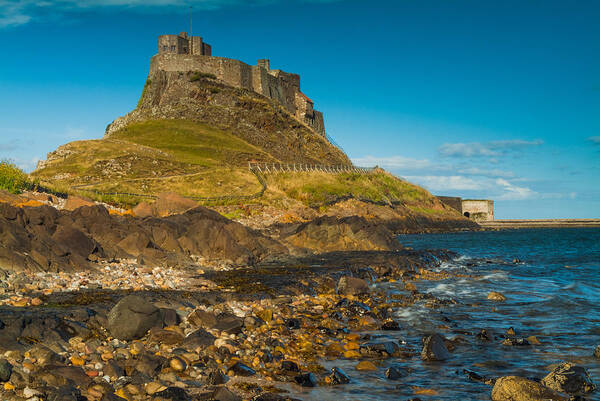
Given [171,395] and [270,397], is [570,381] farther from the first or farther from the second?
[171,395]

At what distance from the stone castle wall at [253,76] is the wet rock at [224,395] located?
94708mm

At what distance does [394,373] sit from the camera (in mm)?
9711

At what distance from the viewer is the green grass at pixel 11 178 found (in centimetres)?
2914

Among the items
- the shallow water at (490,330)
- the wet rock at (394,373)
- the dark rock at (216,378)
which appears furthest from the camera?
the wet rock at (394,373)

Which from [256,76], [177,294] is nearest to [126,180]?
[177,294]

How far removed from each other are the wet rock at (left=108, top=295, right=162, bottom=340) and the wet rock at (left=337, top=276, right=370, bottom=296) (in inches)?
355

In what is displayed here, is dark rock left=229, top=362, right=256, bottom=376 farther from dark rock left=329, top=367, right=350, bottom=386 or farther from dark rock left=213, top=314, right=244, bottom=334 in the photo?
dark rock left=213, top=314, right=244, bottom=334

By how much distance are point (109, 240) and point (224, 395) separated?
1455 cm

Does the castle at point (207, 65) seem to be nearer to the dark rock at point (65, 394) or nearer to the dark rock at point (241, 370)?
the dark rock at point (241, 370)

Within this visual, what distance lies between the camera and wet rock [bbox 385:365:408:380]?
962 centimetres

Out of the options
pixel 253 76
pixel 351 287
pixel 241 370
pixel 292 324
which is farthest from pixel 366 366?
pixel 253 76

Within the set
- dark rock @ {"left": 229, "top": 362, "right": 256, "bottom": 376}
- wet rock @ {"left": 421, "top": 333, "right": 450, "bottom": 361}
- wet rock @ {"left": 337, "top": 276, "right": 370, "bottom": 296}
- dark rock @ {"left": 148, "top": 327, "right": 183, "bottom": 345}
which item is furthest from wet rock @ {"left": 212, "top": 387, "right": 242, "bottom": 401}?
wet rock @ {"left": 337, "top": 276, "right": 370, "bottom": 296}

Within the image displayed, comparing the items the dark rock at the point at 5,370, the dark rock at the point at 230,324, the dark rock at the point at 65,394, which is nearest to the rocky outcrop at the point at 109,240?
the dark rock at the point at 230,324

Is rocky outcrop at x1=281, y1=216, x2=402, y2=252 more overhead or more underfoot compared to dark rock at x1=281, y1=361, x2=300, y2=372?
more overhead
